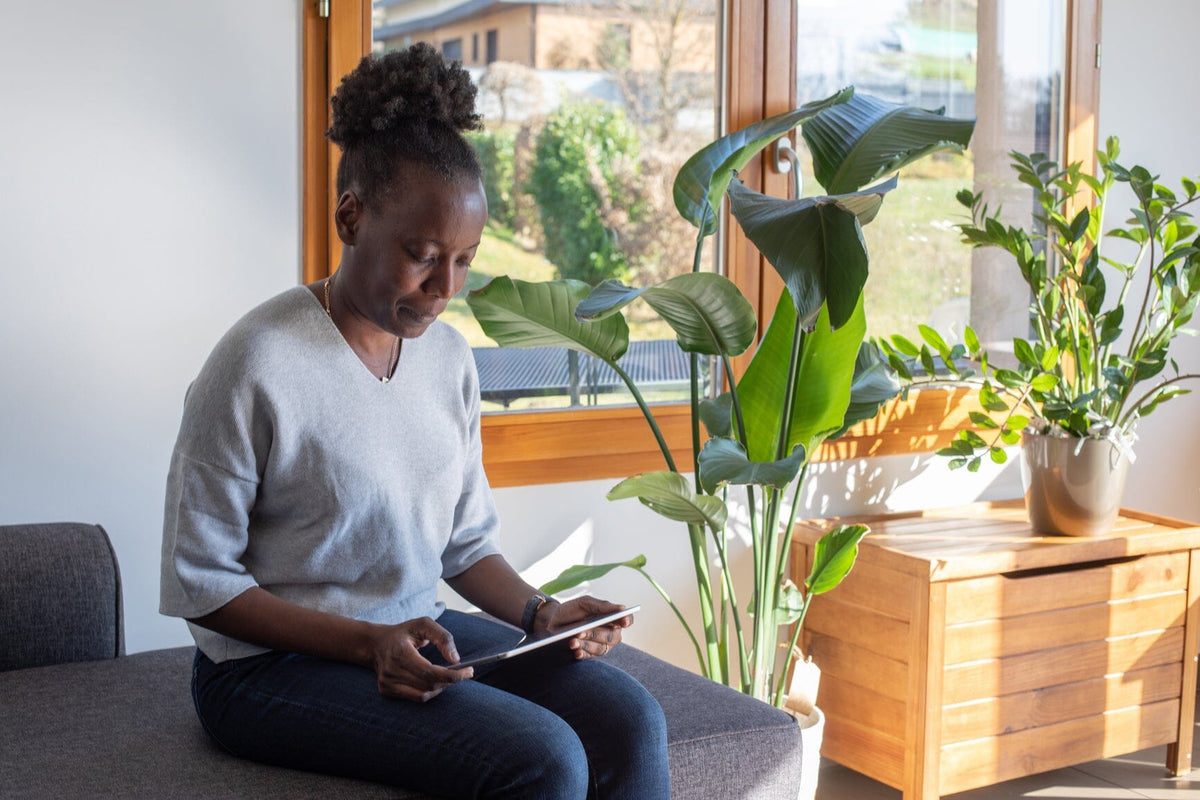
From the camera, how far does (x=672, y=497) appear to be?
2.21 meters

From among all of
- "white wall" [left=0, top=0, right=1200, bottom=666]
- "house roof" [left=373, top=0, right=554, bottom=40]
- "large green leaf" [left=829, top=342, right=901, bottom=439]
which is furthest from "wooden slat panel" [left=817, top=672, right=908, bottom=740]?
"house roof" [left=373, top=0, right=554, bottom=40]

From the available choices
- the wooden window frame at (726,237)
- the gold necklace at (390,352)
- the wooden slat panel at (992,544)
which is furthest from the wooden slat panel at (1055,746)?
the gold necklace at (390,352)

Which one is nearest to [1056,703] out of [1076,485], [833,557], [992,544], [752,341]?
[992,544]

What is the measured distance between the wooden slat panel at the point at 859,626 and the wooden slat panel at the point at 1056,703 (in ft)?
0.47

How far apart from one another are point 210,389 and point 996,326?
7.36 feet

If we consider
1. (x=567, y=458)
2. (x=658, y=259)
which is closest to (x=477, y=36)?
(x=658, y=259)

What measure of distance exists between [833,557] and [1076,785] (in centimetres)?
96

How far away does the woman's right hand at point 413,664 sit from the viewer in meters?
1.46

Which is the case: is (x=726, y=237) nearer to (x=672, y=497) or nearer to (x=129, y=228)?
(x=672, y=497)

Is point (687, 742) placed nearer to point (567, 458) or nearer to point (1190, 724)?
point (567, 458)

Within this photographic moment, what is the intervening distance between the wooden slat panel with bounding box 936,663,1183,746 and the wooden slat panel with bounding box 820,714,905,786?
0.33 feet

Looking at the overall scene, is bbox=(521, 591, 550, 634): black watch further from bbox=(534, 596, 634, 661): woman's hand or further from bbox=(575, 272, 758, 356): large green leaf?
bbox=(575, 272, 758, 356): large green leaf

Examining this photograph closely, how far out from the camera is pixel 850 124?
2197 mm

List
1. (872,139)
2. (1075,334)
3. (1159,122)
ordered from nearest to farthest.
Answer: (872,139), (1075,334), (1159,122)
